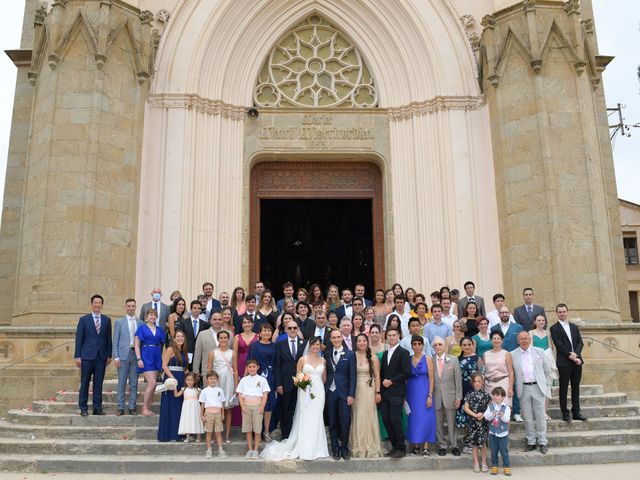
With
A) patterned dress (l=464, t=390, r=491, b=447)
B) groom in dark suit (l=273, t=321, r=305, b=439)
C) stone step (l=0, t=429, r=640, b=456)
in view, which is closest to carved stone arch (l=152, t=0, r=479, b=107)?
groom in dark suit (l=273, t=321, r=305, b=439)

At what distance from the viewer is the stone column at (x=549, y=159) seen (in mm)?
12250

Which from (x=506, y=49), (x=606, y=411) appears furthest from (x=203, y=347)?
(x=506, y=49)

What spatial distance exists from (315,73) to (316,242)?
9211 mm

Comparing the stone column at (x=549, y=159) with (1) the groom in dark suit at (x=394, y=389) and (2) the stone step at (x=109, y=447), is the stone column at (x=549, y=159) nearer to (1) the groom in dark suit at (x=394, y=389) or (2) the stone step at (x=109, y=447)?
(2) the stone step at (x=109, y=447)

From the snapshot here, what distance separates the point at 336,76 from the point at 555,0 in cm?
537

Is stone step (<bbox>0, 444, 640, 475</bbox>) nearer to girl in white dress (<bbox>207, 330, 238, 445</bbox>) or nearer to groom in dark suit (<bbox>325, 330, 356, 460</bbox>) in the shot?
groom in dark suit (<bbox>325, 330, 356, 460</bbox>)

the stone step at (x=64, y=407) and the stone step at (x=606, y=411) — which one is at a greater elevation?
the stone step at (x=64, y=407)

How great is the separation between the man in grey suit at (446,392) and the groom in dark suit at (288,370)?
75.6 inches

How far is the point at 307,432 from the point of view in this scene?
25.6 feet

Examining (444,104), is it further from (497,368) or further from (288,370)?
(288,370)

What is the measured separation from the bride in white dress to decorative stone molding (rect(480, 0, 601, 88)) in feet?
28.3

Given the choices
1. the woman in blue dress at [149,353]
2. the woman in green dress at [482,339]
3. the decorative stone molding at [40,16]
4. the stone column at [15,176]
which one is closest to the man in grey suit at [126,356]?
the woman in blue dress at [149,353]

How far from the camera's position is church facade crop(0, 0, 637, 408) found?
40.0 feet

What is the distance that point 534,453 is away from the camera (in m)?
7.92
